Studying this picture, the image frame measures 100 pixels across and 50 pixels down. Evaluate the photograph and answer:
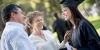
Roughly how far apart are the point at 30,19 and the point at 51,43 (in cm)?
55

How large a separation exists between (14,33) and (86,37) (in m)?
1.24

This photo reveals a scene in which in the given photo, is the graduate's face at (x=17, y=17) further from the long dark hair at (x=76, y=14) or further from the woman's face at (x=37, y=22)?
the woman's face at (x=37, y=22)

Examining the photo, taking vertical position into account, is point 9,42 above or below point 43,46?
above

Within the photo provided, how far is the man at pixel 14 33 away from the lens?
14.9ft

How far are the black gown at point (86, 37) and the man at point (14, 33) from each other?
94 cm

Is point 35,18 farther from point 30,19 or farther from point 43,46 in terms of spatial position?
point 43,46

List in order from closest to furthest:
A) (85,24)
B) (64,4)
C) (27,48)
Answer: (27,48), (85,24), (64,4)

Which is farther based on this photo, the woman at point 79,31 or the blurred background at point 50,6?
the blurred background at point 50,6

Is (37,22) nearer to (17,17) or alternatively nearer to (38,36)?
(38,36)

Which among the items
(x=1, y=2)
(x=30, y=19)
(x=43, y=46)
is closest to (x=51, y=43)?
(x=43, y=46)

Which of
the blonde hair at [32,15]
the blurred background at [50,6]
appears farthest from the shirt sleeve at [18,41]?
the blurred background at [50,6]

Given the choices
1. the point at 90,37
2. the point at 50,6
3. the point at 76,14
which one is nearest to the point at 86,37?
the point at 90,37

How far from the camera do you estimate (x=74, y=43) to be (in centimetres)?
549

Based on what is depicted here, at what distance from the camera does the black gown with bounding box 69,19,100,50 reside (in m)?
5.23
